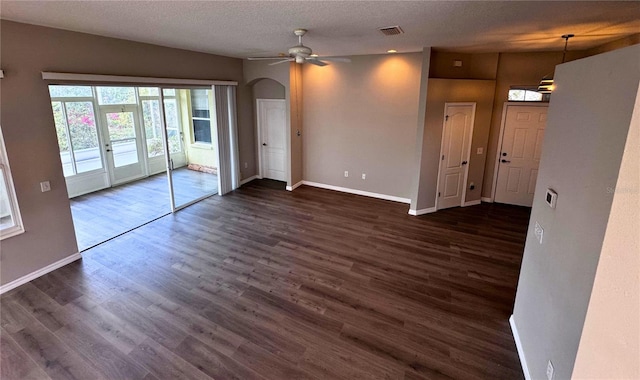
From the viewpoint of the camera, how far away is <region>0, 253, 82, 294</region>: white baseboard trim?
3.62 meters

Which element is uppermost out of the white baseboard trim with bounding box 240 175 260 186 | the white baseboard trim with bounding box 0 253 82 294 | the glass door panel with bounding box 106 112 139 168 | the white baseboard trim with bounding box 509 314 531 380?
the glass door panel with bounding box 106 112 139 168

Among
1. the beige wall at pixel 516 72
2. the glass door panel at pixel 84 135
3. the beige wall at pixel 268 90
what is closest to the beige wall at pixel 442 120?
the beige wall at pixel 516 72

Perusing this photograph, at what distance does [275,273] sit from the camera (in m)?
4.04

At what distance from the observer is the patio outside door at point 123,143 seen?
707cm

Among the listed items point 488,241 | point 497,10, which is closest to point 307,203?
point 488,241

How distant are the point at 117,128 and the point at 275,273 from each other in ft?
19.0

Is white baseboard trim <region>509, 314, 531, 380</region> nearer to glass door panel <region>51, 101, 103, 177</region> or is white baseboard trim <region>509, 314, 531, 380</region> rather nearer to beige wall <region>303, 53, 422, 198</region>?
beige wall <region>303, 53, 422, 198</region>

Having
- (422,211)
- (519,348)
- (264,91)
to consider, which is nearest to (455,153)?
(422,211)

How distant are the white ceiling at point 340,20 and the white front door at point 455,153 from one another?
133 cm

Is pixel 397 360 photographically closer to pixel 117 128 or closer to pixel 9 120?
pixel 9 120

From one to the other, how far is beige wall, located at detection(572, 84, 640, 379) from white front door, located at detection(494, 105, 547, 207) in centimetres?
532

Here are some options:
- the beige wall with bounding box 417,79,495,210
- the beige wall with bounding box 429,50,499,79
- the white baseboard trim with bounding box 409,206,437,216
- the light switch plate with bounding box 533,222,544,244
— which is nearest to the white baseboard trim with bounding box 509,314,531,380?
the light switch plate with bounding box 533,222,544,244

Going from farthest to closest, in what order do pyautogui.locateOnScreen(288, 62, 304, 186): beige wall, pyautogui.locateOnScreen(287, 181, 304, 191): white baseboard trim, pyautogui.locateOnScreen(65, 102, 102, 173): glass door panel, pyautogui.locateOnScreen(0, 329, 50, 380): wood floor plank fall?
pyautogui.locateOnScreen(287, 181, 304, 191): white baseboard trim → pyautogui.locateOnScreen(288, 62, 304, 186): beige wall → pyautogui.locateOnScreen(65, 102, 102, 173): glass door panel → pyautogui.locateOnScreen(0, 329, 50, 380): wood floor plank

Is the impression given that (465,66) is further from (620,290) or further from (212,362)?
(212,362)
